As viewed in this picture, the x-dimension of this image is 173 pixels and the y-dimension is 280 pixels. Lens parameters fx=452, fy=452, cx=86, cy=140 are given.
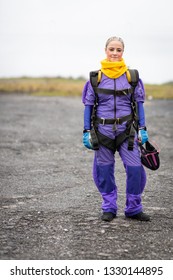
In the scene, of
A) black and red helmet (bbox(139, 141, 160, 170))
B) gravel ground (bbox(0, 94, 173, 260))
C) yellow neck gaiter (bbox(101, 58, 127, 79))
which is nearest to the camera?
gravel ground (bbox(0, 94, 173, 260))

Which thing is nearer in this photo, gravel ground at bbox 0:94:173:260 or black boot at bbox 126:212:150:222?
gravel ground at bbox 0:94:173:260

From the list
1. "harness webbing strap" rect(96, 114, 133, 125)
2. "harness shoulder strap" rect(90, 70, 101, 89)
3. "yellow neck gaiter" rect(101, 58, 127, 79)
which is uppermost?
"yellow neck gaiter" rect(101, 58, 127, 79)

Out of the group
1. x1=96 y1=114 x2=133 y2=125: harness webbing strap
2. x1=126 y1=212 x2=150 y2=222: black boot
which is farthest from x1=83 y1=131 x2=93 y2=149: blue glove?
x1=126 y1=212 x2=150 y2=222: black boot

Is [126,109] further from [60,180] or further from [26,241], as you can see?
[60,180]

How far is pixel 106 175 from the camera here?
5672 millimetres

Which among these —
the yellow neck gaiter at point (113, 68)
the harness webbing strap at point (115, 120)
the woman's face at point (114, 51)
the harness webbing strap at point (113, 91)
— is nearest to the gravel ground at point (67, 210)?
the harness webbing strap at point (115, 120)

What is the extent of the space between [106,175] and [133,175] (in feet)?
1.14

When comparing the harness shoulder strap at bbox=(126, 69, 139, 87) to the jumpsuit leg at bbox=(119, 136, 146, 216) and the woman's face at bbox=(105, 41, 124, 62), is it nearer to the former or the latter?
the woman's face at bbox=(105, 41, 124, 62)

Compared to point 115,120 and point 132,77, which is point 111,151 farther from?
point 132,77

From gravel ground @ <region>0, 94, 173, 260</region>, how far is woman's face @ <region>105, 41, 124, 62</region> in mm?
2020

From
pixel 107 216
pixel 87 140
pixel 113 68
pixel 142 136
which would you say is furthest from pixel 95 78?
pixel 107 216

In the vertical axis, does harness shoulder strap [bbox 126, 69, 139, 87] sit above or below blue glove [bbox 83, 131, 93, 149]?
above

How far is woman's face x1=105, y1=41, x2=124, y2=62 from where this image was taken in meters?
5.51
